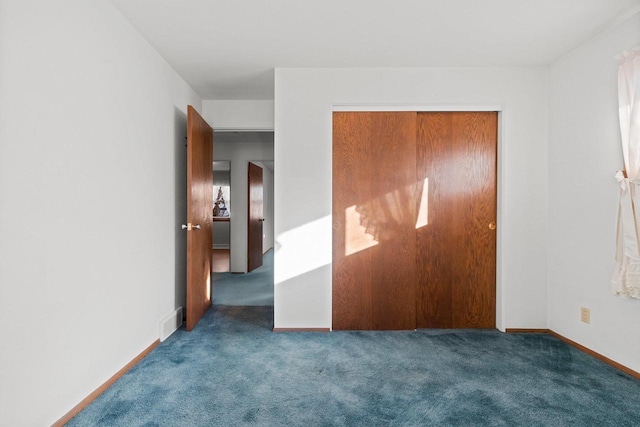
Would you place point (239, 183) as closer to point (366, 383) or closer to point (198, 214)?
point (198, 214)

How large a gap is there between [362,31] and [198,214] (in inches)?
86.4

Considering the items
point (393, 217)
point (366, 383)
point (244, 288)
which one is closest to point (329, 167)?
point (393, 217)

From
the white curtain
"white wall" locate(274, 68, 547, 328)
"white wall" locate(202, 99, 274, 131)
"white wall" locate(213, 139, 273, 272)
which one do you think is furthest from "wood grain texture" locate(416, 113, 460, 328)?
"white wall" locate(213, 139, 273, 272)

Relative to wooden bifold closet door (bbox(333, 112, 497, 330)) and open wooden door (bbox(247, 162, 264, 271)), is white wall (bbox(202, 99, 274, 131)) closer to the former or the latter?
wooden bifold closet door (bbox(333, 112, 497, 330))

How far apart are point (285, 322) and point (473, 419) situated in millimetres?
1714

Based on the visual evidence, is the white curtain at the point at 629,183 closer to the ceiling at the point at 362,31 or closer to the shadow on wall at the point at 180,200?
Answer: the ceiling at the point at 362,31

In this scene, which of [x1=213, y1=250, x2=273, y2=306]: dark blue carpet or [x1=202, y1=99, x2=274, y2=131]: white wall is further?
[x1=213, y1=250, x2=273, y2=306]: dark blue carpet

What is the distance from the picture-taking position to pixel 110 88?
6.88 feet

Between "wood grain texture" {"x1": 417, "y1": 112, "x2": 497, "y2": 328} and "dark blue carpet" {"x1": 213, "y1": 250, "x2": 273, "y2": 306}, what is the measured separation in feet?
6.33

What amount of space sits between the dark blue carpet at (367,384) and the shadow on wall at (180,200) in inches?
21.7

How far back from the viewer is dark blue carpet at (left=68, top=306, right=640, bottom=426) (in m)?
1.76

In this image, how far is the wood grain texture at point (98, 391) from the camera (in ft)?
5.58

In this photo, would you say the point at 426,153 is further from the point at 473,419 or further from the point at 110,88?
the point at 110,88

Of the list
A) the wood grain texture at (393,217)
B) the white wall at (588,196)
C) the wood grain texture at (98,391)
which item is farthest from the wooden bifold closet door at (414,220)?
the wood grain texture at (98,391)
